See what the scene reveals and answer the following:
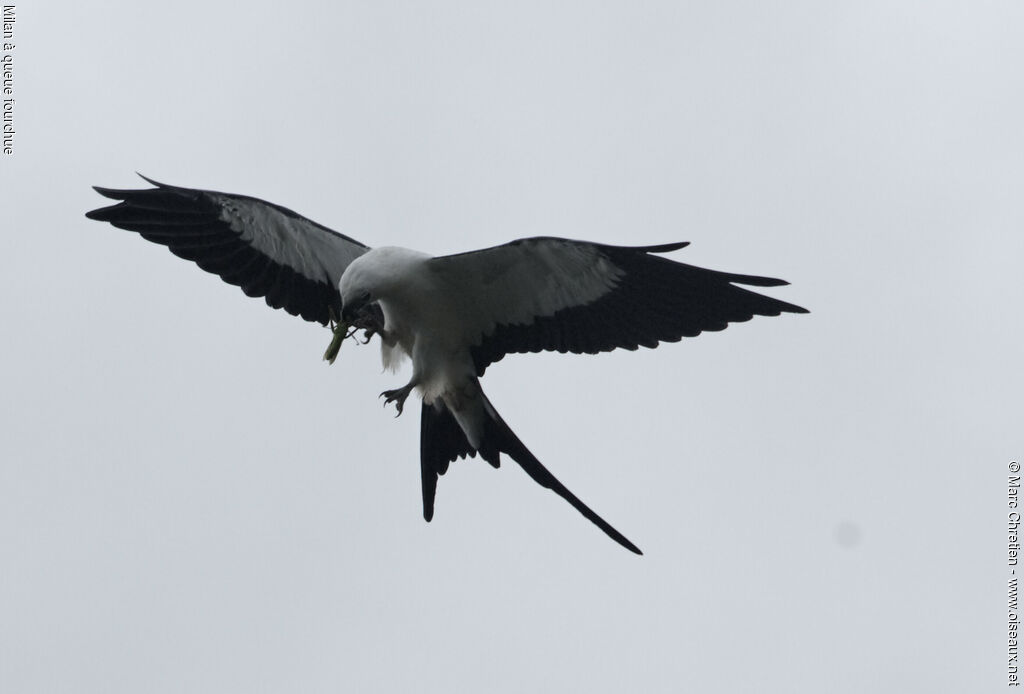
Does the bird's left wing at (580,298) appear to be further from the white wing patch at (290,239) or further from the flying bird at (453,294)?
the white wing patch at (290,239)

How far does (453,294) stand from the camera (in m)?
8.70

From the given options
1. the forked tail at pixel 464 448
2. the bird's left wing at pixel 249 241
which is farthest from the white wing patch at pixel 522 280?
the bird's left wing at pixel 249 241

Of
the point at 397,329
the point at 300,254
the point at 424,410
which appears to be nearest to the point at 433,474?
the point at 424,410

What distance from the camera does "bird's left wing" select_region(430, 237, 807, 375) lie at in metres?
8.17

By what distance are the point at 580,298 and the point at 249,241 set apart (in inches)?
90.4

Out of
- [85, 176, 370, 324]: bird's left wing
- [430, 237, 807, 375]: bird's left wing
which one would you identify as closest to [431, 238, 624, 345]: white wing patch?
[430, 237, 807, 375]: bird's left wing

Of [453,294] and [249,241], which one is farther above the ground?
[249,241]

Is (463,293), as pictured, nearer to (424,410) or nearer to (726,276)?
(424,410)

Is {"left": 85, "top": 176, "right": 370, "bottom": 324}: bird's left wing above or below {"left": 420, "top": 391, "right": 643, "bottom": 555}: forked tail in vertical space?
above

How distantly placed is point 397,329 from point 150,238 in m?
1.77

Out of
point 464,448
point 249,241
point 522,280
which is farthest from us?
point 249,241

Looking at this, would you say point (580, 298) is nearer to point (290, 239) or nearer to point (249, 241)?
point (290, 239)

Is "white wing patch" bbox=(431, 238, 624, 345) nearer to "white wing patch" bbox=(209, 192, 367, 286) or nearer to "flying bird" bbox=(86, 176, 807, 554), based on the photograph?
"flying bird" bbox=(86, 176, 807, 554)

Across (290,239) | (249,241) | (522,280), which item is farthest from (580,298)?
(249,241)
